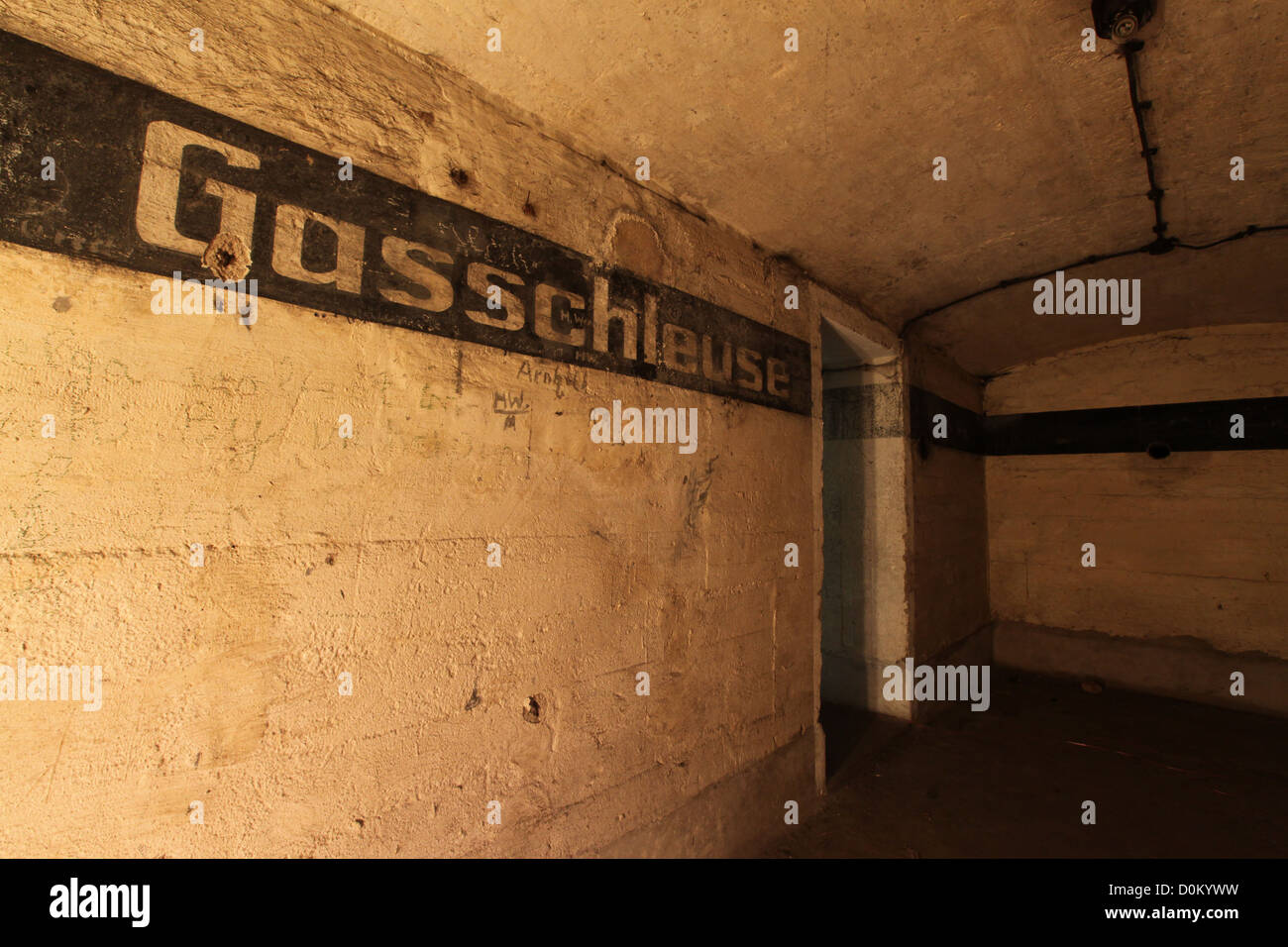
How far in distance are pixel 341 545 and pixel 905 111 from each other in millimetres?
2465

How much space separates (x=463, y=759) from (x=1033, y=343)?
5.51 m

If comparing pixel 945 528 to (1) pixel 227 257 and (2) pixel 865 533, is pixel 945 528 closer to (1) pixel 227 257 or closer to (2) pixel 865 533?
(2) pixel 865 533

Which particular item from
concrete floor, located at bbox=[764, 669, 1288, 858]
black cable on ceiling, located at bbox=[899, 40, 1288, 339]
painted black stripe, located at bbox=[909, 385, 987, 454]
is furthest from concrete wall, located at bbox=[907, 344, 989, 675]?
concrete floor, located at bbox=[764, 669, 1288, 858]

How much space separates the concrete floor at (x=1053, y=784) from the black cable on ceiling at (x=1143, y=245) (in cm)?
296

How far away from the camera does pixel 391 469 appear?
1.58 m

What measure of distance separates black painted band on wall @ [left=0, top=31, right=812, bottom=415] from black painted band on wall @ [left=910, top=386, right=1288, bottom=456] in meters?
3.26

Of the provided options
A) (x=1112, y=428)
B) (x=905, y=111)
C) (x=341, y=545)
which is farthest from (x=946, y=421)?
(x=341, y=545)

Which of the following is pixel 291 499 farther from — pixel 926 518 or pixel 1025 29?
pixel 926 518

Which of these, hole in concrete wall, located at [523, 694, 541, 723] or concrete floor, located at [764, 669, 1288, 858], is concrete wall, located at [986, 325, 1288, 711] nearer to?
concrete floor, located at [764, 669, 1288, 858]

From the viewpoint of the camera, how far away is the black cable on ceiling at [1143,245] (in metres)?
1.97

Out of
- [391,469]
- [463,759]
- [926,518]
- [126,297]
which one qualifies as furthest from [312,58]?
[926,518]

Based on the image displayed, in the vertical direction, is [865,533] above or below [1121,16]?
below

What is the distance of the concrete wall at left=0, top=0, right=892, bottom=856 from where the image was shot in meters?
1.17

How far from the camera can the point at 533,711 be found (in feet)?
6.10
